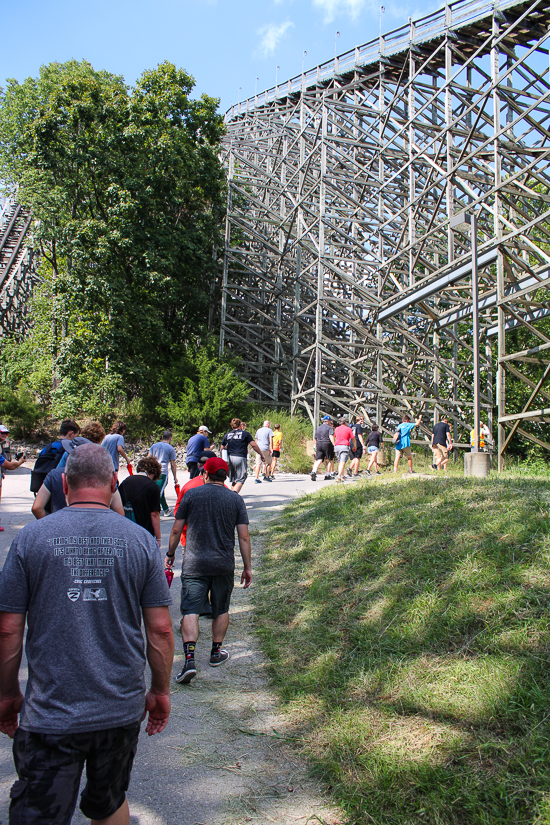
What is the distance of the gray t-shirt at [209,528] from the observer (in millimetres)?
4832

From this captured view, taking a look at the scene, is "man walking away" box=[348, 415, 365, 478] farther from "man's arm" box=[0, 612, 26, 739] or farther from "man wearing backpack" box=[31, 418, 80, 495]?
"man's arm" box=[0, 612, 26, 739]

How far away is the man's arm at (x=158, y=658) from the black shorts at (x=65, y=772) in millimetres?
178

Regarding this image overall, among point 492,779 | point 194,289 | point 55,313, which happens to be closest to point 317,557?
point 492,779

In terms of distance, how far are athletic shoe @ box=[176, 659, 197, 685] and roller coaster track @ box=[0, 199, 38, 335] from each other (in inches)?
1173

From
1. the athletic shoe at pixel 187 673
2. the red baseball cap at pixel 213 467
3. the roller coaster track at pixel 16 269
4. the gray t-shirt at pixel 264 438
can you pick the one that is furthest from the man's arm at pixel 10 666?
the roller coaster track at pixel 16 269

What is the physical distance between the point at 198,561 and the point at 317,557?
2.51m

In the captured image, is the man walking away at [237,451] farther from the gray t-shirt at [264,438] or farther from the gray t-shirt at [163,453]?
the gray t-shirt at [264,438]

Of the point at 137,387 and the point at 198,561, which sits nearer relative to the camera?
the point at 198,561

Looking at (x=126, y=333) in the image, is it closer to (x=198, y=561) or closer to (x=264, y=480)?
(x=264, y=480)

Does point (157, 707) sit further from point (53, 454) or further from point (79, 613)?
point (53, 454)

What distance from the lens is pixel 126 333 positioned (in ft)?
69.6

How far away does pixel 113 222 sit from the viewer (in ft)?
68.2

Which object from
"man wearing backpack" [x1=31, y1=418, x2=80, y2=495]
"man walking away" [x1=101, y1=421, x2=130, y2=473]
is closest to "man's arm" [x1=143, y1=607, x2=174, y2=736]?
"man wearing backpack" [x1=31, y1=418, x2=80, y2=495]

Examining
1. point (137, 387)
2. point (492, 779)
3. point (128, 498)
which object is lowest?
point (492, 779)
